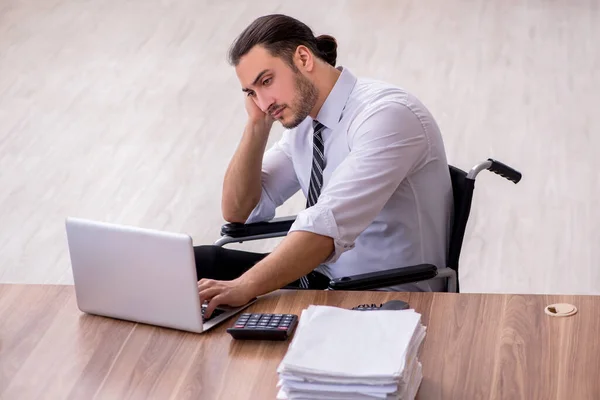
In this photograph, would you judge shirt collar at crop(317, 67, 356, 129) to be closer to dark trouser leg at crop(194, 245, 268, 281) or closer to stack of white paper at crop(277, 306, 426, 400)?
dark trouser leg at crop(194, 245, 268, 281)

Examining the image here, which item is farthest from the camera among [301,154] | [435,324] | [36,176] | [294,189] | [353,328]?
[36,176]

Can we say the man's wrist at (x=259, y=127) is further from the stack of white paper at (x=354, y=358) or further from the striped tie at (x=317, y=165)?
the stack of white paper at (x=354, y=358)

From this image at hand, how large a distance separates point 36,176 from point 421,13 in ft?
9.34

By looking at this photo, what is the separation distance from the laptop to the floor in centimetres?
172

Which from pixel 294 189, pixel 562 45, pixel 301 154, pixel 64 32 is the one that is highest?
pixel 301 154

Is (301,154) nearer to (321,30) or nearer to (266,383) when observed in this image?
(266,383)

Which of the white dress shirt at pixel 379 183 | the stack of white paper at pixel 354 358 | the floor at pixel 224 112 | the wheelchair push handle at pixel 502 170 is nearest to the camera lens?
the stack of white paper at pixel 354 358

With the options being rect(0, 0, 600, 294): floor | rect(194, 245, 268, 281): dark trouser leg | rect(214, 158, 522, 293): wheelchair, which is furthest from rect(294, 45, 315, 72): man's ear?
rect(0, 0, 600, 294): floor

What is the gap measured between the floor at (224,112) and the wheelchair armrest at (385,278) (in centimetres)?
135

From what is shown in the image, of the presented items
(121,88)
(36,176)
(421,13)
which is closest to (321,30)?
(421,13)

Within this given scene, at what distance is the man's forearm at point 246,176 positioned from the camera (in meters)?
3.01

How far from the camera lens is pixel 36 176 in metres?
4.81

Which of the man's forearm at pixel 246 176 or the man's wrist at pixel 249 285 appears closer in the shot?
the man's wrist at pixel 249 285

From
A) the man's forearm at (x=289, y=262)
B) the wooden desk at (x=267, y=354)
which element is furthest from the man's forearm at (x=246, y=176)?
the wooden desk at (x=267, y=354)
